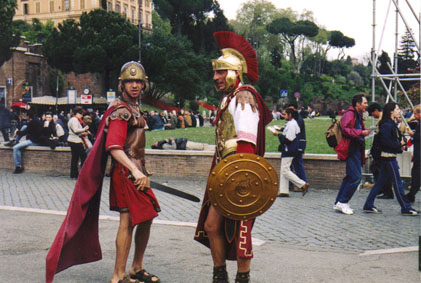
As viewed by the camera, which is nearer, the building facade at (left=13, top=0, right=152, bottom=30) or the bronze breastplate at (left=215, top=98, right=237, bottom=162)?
the bronze breastplate at (left=215, top=98, right=237, bottom=162)

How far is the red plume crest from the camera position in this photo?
4.37m

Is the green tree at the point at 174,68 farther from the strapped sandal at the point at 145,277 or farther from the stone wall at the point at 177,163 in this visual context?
the strapped sandal at the point at 145,277

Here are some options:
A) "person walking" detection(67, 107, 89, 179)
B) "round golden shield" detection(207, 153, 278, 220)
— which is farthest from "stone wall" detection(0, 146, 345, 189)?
"round golden shield" detection(207, 153, 278, 220)

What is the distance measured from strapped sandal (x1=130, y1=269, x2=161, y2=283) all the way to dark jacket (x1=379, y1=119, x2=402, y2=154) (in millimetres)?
5196

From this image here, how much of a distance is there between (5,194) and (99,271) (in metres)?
6.28

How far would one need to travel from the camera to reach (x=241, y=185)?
3857 millimetres

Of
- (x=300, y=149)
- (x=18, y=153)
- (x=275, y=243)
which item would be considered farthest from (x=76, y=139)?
(x=275, y=243)

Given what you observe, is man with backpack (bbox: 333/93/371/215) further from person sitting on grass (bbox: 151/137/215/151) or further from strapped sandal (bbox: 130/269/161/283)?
person sitting on grass (bbox: 151/137/215/151)

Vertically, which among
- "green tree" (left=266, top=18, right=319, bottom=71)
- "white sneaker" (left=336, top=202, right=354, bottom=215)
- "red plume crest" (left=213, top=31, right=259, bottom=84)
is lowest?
"white sneaker" (left=336, top=202, right=354, bottom=215)

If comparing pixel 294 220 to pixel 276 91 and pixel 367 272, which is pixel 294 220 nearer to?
pixel 367 272

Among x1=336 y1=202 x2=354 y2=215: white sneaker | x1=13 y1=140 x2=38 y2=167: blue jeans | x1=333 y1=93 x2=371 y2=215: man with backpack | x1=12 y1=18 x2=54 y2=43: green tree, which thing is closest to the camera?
x1=333 y1=93 x2=371 y2=215: man with backpack

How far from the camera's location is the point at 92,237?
15.9 ft

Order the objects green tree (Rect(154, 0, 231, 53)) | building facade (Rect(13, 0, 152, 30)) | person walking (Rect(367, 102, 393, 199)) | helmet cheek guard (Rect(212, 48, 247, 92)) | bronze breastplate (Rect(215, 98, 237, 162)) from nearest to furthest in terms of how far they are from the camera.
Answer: bronze breastplate (Rect(215, 98, 237, 162)) → helmet cheek guard (Rect(212, 48, 247, 92)) → person walking (Rect(367, 102, 393, 199)) → green tree (Rect(154, 0, 231, 53)) → building facade (Rect(13, 0, 152, 30))

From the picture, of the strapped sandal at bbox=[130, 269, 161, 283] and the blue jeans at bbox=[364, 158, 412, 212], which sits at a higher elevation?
the blue jeans at bbox=[364, 158, 412, 212]
